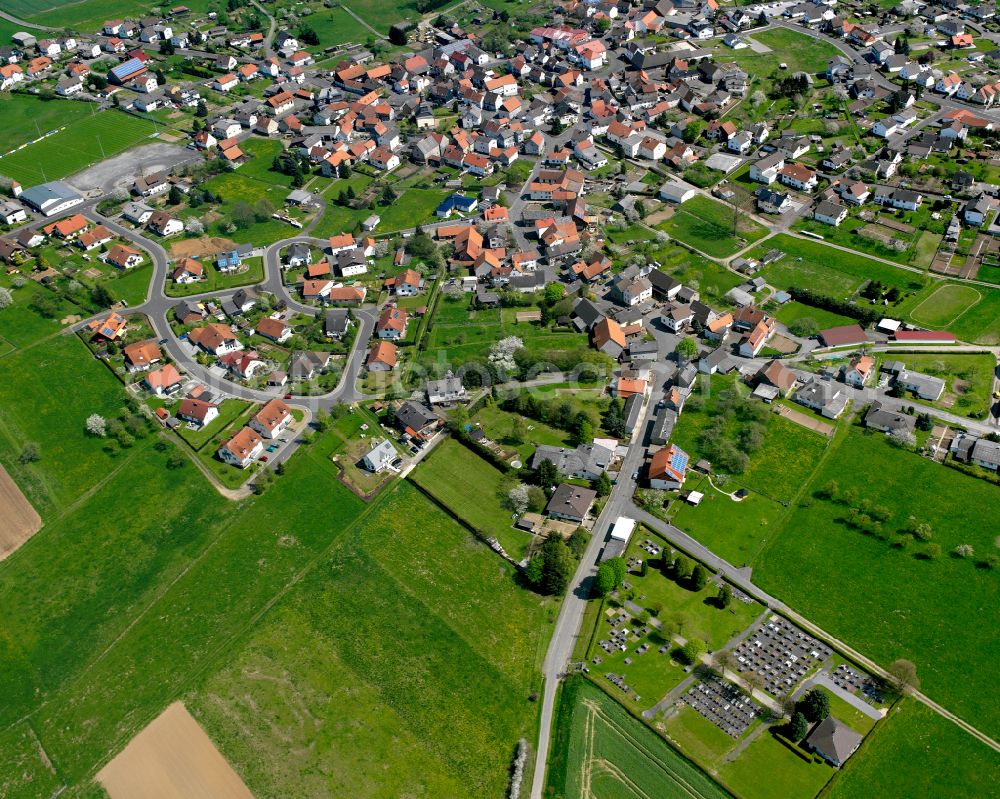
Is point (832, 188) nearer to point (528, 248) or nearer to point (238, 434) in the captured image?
point (528, 248)

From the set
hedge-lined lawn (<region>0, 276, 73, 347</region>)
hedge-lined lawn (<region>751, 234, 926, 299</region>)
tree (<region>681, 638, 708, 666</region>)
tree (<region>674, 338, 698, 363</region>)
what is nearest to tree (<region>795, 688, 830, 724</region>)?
tree (<region>681, 638, 708, 666</region>)

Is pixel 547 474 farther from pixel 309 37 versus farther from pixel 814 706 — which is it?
pixel 309 37

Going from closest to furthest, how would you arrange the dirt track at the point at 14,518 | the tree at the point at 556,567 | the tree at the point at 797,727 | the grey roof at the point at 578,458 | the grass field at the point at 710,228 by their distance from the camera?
1. the tree at the point at 797,727
2. the tree at the point at 556,567
3. the dirt track at the point at 14,518
4. the grey roof at the point at 578,458
5. the grass field at the point at 710,228

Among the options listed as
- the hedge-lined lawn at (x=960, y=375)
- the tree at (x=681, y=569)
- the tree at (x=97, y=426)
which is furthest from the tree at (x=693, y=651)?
the tree at (x=97, y=426)

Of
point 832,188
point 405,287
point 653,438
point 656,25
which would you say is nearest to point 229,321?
point 405,287

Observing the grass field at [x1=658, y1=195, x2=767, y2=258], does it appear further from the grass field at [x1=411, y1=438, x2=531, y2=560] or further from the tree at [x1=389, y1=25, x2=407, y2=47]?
the tree at [x1=389, y1=25, x2=407, y2=47]

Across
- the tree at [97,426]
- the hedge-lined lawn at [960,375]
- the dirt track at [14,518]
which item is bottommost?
the dirt track at [14,518]

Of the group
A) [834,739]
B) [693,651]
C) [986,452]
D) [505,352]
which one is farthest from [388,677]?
[986,452]

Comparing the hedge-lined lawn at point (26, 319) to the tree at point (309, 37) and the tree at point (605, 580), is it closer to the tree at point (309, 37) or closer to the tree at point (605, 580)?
the tree at point (605, 580)
